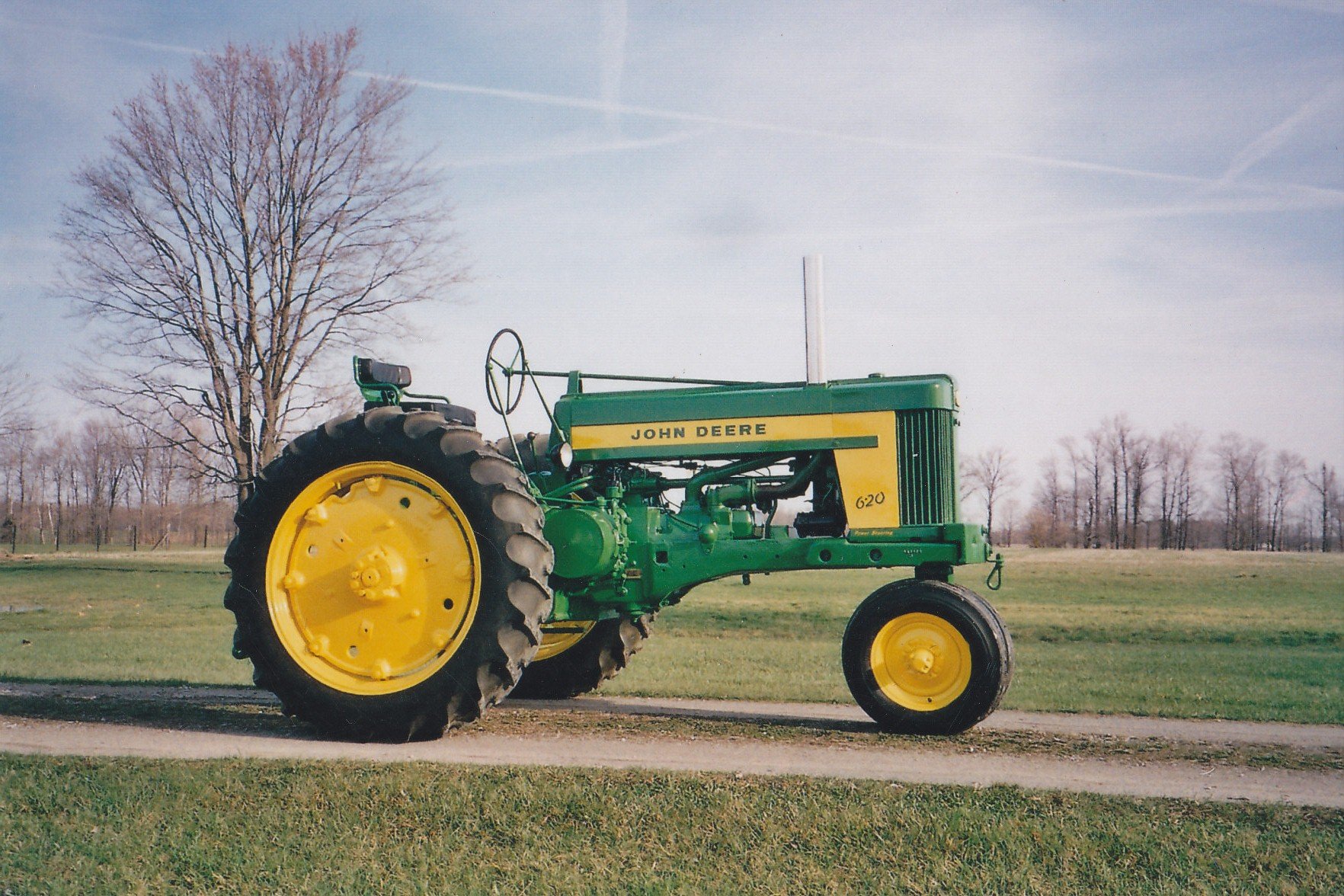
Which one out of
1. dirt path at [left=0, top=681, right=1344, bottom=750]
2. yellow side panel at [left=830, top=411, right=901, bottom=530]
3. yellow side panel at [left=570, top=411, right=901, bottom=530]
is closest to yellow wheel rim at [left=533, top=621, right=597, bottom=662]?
dirt path at [left=0, top=681, right=1344, bottom=750]

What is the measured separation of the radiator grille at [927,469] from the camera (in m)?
8.09

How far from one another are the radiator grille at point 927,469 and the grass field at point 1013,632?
6.68ft

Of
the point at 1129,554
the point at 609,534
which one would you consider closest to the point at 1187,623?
the point at 609,534

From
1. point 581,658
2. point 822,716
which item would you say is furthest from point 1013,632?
point 581,658

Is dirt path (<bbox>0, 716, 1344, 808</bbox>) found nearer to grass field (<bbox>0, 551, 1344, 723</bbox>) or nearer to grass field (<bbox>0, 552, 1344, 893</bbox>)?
grass field (<bbox>0, 552, 1344, 893</bbox>)

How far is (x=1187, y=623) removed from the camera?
19719mm

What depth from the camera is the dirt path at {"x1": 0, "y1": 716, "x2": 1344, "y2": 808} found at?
5797 mm

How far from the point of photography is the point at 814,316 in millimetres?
8375

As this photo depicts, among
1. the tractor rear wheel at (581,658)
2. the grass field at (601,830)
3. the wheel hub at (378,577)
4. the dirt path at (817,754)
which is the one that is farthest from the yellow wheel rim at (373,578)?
the tractor rear wheel at (581,658)

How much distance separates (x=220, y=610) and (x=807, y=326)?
17296 millimetres

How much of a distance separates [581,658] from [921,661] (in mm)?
3122

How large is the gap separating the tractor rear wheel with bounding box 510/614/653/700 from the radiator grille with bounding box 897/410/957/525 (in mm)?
2467

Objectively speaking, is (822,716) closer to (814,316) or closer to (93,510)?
(814,316)

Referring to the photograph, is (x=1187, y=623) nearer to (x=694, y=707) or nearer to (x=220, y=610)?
(x=694, y=707)
